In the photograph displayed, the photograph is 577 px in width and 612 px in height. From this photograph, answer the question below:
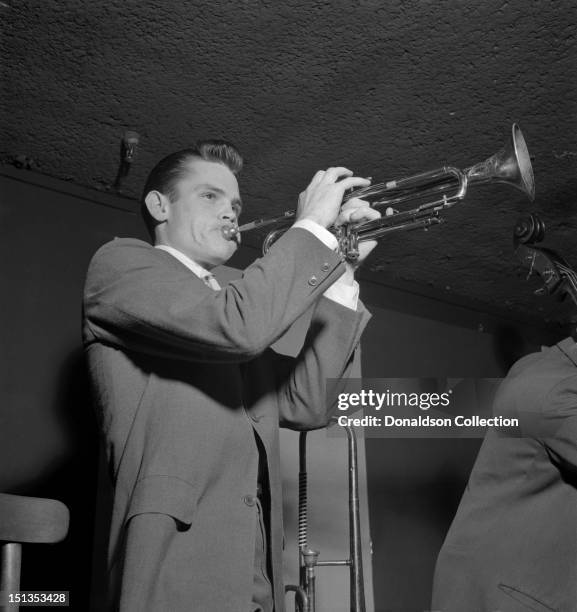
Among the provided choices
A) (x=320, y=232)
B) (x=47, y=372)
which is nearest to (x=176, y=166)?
(x=320, y=232)

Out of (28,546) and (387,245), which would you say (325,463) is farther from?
(28,546)

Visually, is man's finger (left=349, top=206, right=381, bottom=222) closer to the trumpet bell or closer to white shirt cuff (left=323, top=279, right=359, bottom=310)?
white shirt cuff (left=323, top=279, right=359, bottom=310)

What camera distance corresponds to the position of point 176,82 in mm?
2484

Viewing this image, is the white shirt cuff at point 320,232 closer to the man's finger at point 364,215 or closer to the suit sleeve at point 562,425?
the man's finger at point 364,215

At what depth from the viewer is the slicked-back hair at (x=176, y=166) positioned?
1883mm

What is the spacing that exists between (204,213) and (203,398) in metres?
0.53

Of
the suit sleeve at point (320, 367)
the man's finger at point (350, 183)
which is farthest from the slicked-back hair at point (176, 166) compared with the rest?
the suit sleeve at point (320, 367)

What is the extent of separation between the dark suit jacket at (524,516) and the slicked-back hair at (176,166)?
118 cm

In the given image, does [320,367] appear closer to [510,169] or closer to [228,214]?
[228,214]

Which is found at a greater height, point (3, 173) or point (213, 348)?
point (3, 173)

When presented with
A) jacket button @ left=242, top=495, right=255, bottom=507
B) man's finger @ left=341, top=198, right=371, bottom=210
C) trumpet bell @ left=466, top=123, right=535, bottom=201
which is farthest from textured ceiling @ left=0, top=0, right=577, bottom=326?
jacket button @ left=242, top=495, right=255, bottom=507

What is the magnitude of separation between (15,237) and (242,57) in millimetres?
1086

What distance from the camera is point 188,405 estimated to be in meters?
1.43

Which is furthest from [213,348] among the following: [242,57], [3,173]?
[3,173]
